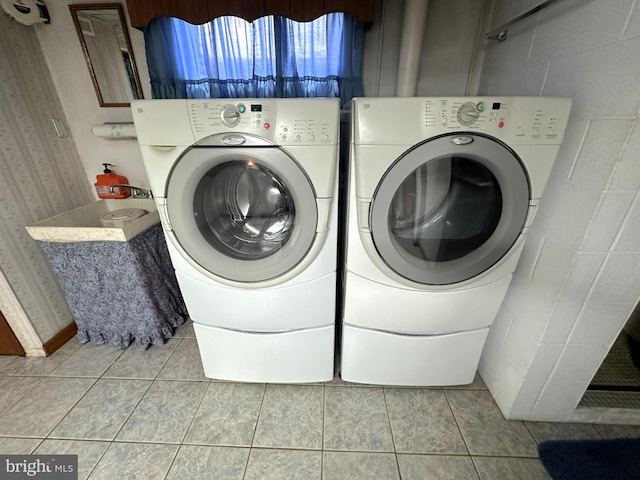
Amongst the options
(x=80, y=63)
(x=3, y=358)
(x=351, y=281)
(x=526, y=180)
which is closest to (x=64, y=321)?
(x=3, y=358)

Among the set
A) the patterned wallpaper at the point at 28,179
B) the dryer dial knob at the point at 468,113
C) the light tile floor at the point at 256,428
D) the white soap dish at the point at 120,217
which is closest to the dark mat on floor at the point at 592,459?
the light tile floor at the point at 256,428

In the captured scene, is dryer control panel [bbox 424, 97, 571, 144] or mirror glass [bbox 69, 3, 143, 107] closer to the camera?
dryer control panel [bbox 424, 97, 571, 144]

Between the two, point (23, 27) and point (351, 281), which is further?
point (23, 27)

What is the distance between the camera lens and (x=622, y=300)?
86 centimetres

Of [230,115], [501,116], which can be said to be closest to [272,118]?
[230,115]

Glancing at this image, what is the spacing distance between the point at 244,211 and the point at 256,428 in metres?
0.87

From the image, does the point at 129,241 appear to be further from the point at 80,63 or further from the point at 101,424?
the point at 80,63

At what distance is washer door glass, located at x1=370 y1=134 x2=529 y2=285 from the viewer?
780 millimetres

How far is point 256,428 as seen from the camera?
109cm

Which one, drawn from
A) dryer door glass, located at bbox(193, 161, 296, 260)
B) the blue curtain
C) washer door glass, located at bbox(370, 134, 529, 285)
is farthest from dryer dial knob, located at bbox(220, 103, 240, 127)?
the blue curtain

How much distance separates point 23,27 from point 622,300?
2.72 meters

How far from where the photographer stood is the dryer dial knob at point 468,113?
0.73 metres

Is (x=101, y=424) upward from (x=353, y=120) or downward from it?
downward

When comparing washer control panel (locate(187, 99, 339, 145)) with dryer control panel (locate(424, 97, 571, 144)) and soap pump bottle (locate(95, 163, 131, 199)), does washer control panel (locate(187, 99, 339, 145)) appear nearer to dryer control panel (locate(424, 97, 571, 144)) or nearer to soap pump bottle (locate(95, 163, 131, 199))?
dryer control panel (locate(424, 97, 571, 144))
